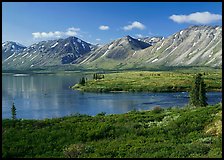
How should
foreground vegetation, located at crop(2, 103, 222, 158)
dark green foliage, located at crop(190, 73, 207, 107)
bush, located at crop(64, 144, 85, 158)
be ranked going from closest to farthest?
foreground vegetation, located at crop(2, 103, 222, 158)
bush, located at crop(64, 144, 85, 158)
dark green foliage, located at crop(190, 73, 207, 107)

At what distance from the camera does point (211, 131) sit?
2547cm

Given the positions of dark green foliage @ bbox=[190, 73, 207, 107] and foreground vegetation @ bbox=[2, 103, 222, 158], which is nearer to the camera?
foreground vegetation @ bbox=[2, 103, 222, 158]

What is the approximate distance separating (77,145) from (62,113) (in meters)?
59.6

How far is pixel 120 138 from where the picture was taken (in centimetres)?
2536

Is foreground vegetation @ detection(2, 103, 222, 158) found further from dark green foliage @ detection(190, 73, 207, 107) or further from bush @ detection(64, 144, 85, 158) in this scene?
dark green foliage @ detection(190, 73, 207, 107)

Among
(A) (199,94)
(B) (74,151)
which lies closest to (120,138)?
(B) (74,151)

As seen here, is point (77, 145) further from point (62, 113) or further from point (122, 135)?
point (62, 113)

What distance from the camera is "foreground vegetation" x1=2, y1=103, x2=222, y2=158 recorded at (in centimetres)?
2103

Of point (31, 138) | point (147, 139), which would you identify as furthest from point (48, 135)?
point (147, 139)

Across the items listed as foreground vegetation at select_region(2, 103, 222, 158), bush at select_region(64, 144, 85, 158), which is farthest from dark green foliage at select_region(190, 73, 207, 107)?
bush at select_region(64, 144, 85, 158)

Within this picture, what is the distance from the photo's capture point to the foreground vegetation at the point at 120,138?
21.0 meters

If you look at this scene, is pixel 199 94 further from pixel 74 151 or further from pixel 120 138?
pixel 74 151

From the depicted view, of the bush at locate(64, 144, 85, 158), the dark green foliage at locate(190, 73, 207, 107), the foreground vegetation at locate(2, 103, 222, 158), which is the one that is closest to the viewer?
the foreground vegetation at locate(2, 103, 222, 158)

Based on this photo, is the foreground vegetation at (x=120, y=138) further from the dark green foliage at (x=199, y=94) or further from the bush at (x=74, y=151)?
the dark green foliage at (x=199, y=94)
